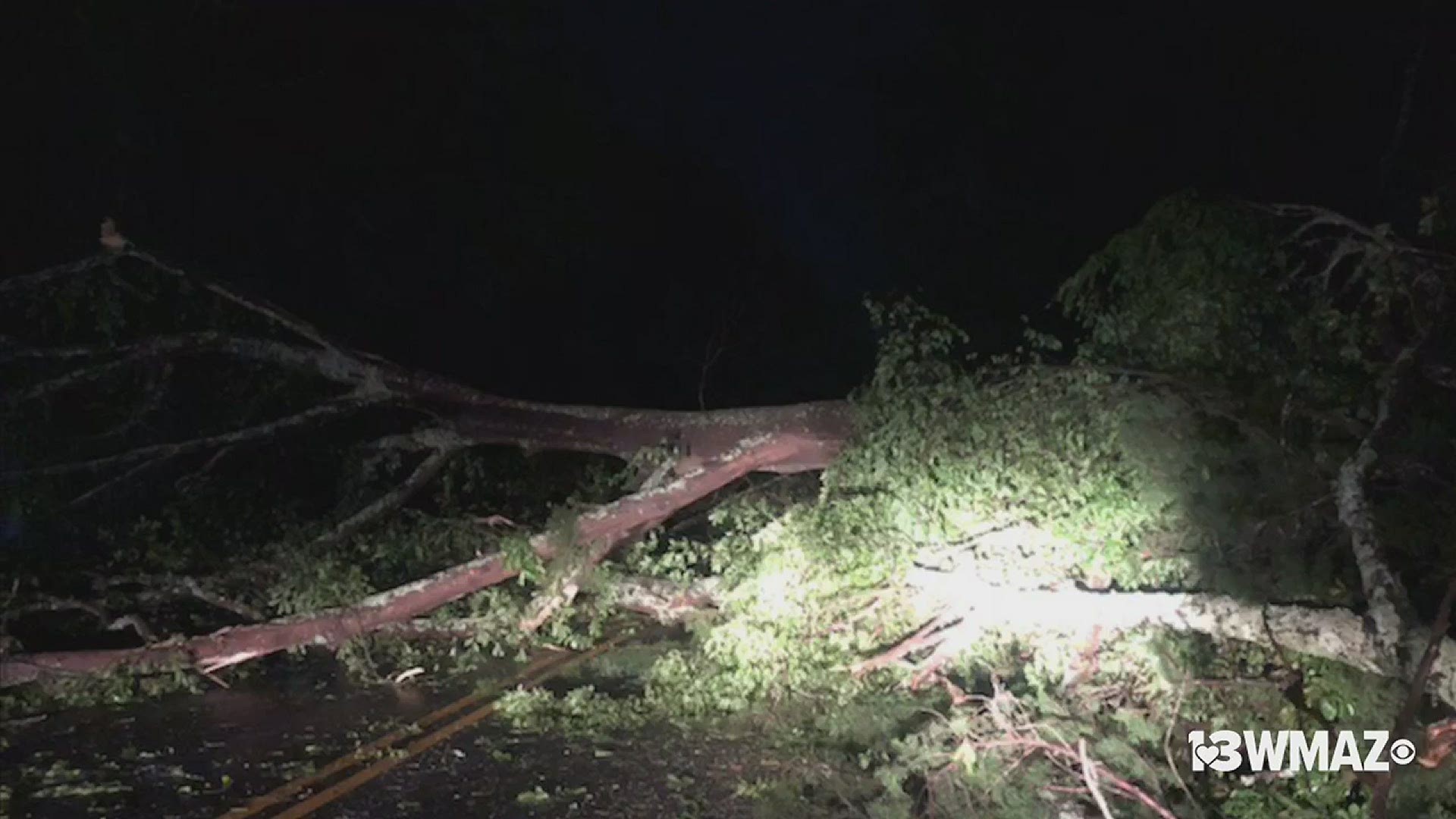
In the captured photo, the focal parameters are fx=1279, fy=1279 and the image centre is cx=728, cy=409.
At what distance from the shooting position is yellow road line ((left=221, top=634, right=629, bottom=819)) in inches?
234

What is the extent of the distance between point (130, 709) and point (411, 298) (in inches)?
439

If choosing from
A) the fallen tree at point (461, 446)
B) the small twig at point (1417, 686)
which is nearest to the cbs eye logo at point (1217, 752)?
the fallen tree at point (461, 446)

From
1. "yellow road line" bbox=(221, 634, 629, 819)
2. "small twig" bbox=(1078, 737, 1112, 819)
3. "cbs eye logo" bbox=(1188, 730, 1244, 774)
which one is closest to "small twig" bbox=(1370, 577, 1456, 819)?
"small twig" bbox=(1078, 737, 1112, 819)

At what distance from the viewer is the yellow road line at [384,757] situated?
595 centimetres

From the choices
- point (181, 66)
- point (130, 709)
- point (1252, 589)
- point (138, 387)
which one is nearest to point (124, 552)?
point (138, 387)

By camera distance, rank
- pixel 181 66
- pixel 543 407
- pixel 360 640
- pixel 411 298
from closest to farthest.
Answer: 1. pixel 360 640
2. pixel 543 407
3. pixel 181 66
4. pixel 411 298

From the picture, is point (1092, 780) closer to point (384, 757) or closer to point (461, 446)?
point (384, 757)

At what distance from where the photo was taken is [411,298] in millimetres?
18312

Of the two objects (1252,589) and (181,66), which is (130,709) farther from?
(181,66)

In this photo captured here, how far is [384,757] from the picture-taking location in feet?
22.1

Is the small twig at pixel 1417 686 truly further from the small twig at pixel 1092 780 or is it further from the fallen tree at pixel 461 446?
the fallen tree at pixel 461 446

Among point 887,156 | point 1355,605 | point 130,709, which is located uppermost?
point 887,156

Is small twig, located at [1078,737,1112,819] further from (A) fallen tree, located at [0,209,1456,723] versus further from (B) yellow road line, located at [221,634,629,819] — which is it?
(B) yellow road line, located at [221,634,629,819]

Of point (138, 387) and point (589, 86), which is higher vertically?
point (589, 86)
